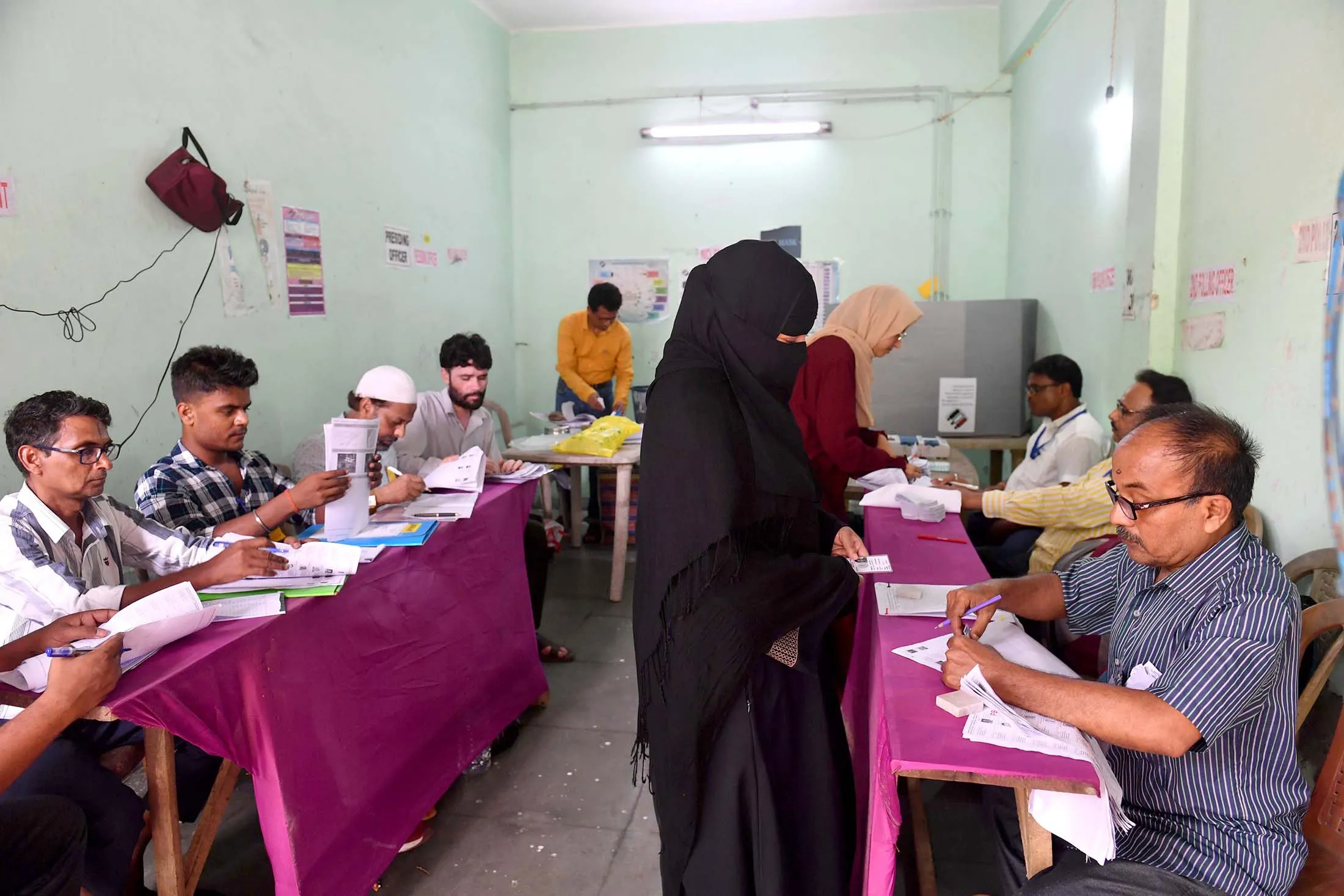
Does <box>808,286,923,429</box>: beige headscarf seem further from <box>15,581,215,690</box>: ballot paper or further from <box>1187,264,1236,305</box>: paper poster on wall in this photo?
<box>15,581,215,690</box>: ballot paper

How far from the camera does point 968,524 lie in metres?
3.81

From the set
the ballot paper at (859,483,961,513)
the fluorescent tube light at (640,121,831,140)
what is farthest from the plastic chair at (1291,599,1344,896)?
the fluorescent tube light at (640,121,831,140)

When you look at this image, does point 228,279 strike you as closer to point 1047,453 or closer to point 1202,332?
point 1047,453

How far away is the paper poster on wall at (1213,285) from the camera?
7.98 feet

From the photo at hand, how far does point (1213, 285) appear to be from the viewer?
2.57 m

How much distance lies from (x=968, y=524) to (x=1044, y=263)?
1966 millimetres

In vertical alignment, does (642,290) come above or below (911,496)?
above

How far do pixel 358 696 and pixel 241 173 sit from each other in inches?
102

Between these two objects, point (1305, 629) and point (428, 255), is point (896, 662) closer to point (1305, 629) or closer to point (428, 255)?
point (1305, 629)

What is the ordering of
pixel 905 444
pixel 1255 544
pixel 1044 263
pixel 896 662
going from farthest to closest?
pixel 1044 263 → pixel 905 444 → pixel 896 662 → pixel 1255 544

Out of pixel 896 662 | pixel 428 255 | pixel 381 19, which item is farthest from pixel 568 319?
pixel 896 662

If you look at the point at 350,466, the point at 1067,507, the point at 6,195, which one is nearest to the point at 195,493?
the point at 350,466

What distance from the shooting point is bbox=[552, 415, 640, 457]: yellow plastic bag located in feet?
13.8

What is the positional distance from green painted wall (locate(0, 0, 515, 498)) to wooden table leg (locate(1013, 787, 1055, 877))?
9.64ft
